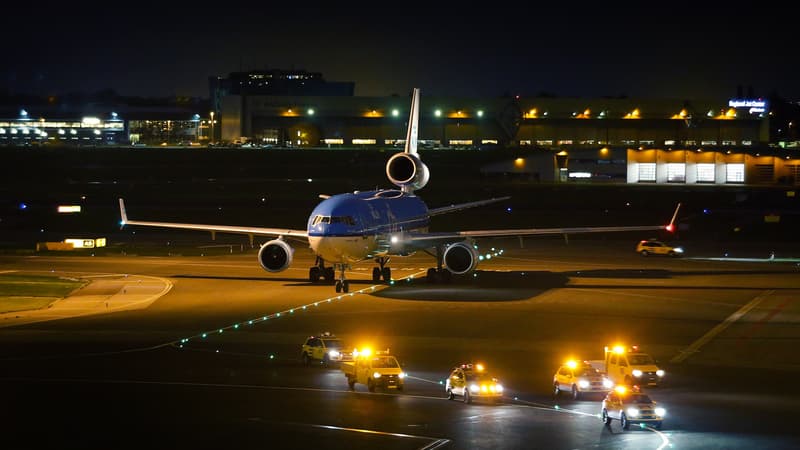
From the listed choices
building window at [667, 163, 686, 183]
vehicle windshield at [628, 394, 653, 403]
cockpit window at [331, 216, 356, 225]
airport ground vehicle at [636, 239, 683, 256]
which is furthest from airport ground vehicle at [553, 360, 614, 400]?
building window at [667, 163, 686, 183]

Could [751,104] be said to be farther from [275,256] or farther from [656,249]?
[275,256]

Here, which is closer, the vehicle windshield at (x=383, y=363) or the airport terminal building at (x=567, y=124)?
the vehicle windshield at (x=383, y=363)

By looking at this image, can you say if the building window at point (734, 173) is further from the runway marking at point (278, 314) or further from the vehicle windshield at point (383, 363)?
the vehicle windshield at point (383, 363)

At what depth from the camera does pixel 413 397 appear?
31.0m

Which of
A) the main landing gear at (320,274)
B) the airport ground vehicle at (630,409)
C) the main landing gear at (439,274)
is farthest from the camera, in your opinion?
the main landing gear at (439,274)

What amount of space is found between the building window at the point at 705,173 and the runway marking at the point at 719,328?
9808 cm

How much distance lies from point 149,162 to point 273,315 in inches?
5456

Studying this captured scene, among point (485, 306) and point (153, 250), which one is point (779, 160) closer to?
point (153, 250)

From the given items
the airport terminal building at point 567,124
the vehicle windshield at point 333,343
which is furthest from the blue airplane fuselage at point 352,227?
the airport terminal building at point 567,124

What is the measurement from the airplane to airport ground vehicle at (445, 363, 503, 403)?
21.6 meters

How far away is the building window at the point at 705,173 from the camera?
497 ft

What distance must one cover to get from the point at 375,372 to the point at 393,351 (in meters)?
6.86

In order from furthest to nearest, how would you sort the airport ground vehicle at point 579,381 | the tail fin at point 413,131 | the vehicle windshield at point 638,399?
the tail fin at point 413,131, the airport ground vehicle at point 579,381, the vehicle windshield at point 638,399

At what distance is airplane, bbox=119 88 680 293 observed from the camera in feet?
171
